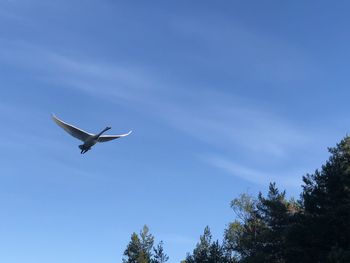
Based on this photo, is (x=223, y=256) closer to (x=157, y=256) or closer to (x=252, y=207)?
(x=252, y=207)

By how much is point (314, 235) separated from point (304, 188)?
20.3ft

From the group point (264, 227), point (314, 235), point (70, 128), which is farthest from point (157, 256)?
point (70, 128)

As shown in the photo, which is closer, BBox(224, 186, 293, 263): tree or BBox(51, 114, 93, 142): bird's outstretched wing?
BBox(51, 114, 93, 142): bird's outstretched wing

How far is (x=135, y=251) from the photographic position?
222 ft

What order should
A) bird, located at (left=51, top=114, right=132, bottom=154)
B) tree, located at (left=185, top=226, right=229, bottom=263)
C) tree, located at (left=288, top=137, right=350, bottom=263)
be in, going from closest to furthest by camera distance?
bird, located at (left=51, top=114, right=132, bottom=154), tree, located at (left=288, top=137, right=350, bottom=263), tree, located at (left=185, top=226, right=229, bottom=263)

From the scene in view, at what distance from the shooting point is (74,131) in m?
19.8

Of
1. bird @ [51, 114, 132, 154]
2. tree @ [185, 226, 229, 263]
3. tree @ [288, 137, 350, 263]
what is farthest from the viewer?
tree @ [185, 226, 229, 263]

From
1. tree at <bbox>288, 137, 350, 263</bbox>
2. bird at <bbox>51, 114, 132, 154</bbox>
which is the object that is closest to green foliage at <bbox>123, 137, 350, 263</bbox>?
tree at <bbox>288, 137, 350, 263</bbox>

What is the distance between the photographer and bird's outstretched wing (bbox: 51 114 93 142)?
64.0ft

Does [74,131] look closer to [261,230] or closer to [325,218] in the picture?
[325,218]

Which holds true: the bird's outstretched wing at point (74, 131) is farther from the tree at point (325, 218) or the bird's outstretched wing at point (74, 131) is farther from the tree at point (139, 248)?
the tree at point (139, 248)

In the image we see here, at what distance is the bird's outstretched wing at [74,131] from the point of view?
19.5 meters

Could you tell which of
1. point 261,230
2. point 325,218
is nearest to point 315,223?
point 325,218

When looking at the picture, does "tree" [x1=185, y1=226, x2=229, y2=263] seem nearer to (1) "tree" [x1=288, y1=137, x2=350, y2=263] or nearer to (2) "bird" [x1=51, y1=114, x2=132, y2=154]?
(1) "tree" [x1=288, y1=137, x2=350, y2=263]
